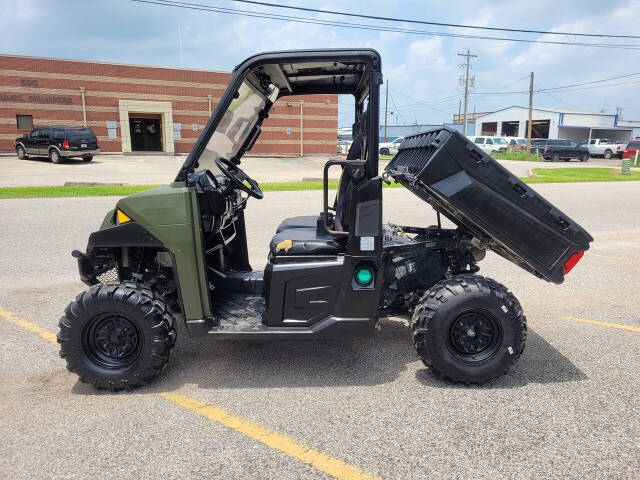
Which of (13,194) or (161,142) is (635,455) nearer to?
(13,194)

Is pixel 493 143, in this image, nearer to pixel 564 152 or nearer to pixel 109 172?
pixel 564 152

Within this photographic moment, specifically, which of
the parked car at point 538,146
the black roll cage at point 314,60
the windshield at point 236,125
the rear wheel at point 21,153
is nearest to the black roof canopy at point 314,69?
the black roll cage at point 314,60

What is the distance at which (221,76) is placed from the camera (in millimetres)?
35156

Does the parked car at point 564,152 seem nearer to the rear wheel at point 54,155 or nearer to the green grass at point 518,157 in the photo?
the green grass at point 518,157

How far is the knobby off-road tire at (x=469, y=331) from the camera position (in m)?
3.33

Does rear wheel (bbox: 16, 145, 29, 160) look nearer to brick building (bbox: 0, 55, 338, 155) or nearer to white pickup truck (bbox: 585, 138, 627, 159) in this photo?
brick building (bbox: 0, 55, 338, 155)

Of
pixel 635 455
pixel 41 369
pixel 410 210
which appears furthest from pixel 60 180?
pixel 635 455

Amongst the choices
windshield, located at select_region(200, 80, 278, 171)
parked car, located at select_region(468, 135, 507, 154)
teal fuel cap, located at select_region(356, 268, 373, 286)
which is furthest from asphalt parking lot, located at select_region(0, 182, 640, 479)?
parked car, located at select_region(468, 135, 507, 154)

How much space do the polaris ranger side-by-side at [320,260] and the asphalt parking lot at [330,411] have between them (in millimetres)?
294

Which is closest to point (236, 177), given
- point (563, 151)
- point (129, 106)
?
point (129, 106)

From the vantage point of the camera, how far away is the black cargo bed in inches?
128

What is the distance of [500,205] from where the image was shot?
3.30 meters

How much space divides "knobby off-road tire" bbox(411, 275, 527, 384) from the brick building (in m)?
26.0

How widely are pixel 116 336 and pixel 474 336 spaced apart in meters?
2.48
